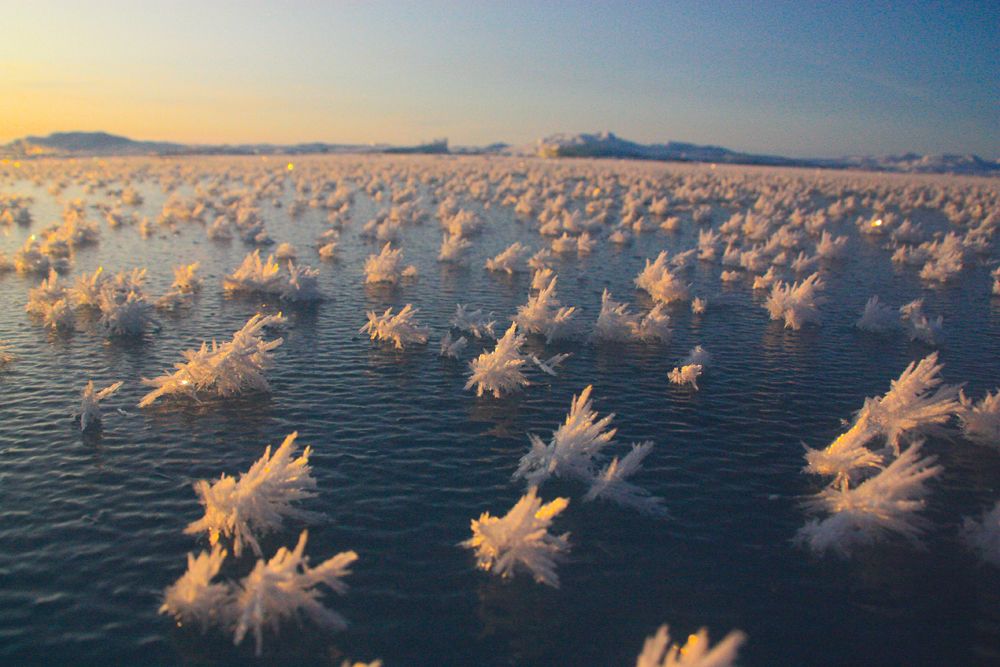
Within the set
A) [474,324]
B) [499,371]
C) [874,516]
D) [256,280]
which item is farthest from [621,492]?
[256,280]

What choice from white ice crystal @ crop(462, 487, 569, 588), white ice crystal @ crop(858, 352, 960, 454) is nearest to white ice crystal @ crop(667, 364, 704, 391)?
white ice crystal @ crop(858, 352, 960, 454)

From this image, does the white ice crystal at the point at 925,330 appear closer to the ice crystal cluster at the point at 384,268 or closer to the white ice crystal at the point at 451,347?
the white ice crystal at the point at 451,347

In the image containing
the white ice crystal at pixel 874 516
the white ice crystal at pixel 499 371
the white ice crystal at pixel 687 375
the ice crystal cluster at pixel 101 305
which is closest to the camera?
the white ice crystal at pixel 874 516

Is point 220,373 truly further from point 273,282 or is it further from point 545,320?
point 273,282

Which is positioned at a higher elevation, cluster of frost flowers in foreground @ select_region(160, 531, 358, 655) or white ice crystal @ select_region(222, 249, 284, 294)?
white ice crystal @ select_region(222, 249, 284, 294)

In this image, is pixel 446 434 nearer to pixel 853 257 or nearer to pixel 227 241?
pixel 227 241

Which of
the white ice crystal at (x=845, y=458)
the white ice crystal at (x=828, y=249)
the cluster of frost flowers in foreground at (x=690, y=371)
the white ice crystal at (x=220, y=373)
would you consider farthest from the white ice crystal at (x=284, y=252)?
the white ice crystal at (x=828, y=249)

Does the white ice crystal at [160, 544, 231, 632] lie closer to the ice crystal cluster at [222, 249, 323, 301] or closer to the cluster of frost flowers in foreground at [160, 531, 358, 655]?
the cluster of frost flowers in foreground at [160, 531, 358, 655]

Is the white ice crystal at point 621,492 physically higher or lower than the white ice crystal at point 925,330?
lower
